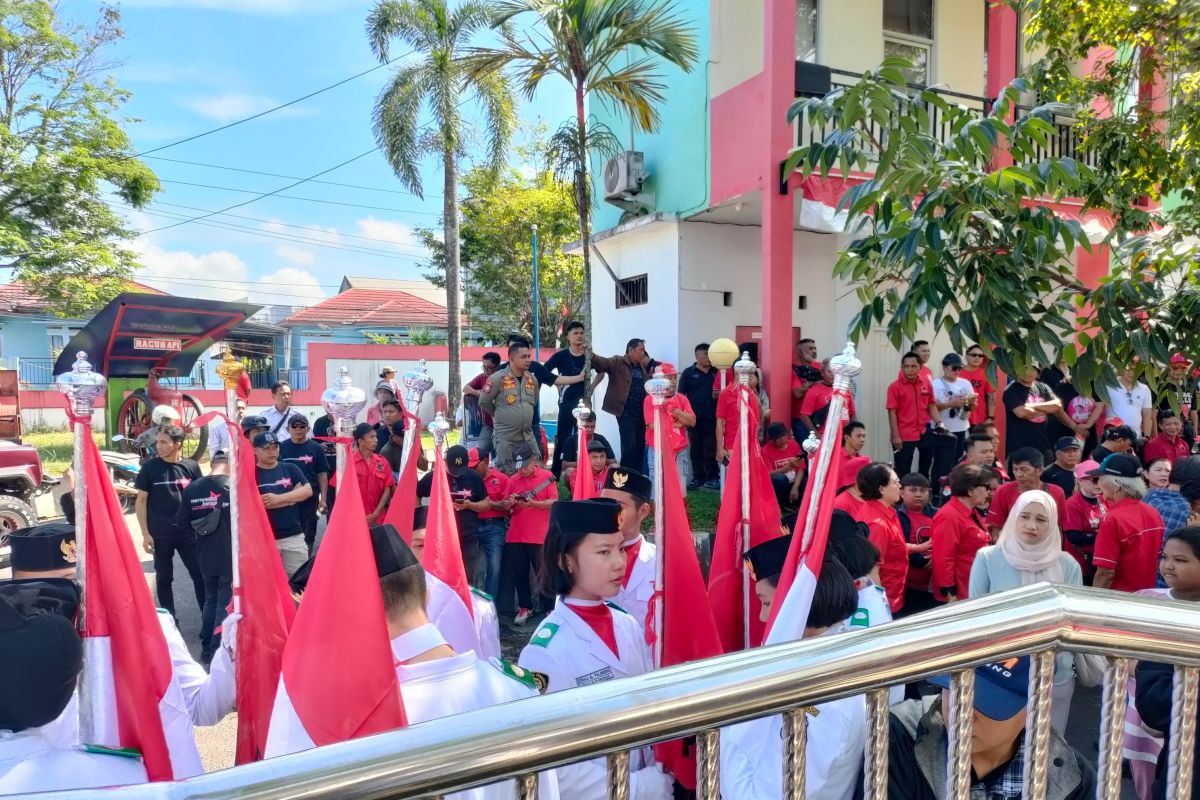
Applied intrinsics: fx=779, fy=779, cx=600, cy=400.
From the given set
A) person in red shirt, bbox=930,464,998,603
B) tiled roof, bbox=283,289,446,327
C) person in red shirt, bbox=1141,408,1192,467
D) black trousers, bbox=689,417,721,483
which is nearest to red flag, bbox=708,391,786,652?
person in red shirt, bbox=930,464,998,603

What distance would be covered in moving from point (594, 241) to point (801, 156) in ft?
31.1

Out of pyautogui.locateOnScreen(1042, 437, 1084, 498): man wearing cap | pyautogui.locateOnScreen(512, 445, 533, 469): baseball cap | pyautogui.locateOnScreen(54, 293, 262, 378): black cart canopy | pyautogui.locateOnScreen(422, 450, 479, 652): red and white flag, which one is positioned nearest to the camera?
pyautogui.locateOnScreen(422, 450, 479, 652): red and white flag

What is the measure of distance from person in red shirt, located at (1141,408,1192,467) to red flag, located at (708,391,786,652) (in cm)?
524

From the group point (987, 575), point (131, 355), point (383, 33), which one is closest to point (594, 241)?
point (383, 33)

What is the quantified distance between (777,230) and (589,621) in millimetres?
6547

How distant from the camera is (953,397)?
8219 mm

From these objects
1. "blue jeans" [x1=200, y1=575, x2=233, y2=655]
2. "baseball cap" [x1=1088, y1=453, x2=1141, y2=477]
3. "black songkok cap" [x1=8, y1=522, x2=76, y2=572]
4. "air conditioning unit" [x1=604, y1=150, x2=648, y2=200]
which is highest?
"air conditioning unit" [x1=604, y1=150, x2=648, y2=200]

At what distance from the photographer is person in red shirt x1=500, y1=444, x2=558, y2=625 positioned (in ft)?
19.7

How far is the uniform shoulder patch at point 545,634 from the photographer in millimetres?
2684

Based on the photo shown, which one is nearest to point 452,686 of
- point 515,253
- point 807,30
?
point 807,30

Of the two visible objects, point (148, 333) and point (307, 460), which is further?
point (148, 333)

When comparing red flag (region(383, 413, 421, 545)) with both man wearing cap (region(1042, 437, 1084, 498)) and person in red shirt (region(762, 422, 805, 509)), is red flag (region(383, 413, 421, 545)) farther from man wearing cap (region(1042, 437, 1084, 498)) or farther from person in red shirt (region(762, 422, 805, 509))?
man wearing cap (region(1042, 437, 1084, 498))

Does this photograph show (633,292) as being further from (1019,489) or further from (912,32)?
(1019,489)

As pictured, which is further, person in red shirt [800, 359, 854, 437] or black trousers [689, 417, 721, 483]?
black trousers [689, 417, 721, 483]
